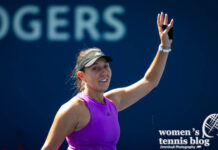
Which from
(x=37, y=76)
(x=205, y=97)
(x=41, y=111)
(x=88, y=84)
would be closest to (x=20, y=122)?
(x=41, y=111)

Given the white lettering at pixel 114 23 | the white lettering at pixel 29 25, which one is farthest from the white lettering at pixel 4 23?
the white lettering at pixel 114 23

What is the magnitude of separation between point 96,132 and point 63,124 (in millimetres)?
Answer: 213

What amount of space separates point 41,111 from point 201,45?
243cm

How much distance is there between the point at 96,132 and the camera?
206 cm

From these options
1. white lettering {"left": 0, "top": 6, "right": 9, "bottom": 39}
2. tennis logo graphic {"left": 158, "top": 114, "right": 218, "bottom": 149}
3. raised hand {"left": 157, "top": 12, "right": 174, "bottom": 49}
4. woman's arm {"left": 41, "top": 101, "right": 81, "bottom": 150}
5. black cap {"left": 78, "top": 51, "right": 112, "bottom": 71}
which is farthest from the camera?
white lettering {"left": 0, "top": 6, "right": 9, "bottom": 39}

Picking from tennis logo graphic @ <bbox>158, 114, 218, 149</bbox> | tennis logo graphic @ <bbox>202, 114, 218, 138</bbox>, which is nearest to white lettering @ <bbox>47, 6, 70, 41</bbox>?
tennis logo graphic @ <bbox>158, 114, 218, 149</bbox>

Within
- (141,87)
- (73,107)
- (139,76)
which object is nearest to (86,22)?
(139,76)

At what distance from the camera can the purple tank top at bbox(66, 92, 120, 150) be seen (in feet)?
6.72

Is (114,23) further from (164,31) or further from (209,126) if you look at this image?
(164,31)

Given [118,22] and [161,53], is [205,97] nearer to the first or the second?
[118,22]

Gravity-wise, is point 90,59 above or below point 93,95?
above

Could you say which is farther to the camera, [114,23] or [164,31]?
[114,23]

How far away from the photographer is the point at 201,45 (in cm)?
484

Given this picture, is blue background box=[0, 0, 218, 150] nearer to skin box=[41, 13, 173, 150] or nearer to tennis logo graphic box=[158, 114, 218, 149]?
tennis logo graphic box=[158, 114, 218, 149]
